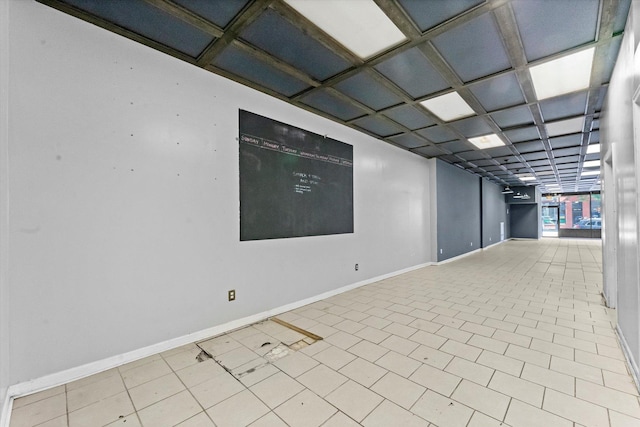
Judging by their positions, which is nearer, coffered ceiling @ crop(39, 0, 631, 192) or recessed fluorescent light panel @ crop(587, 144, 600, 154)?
coffered ceiling @ crop(39, 0, 631, 192)

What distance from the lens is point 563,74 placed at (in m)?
3.07

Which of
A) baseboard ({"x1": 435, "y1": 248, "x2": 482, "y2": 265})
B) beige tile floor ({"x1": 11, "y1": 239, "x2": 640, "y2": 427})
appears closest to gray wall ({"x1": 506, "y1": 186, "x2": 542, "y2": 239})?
baseboard ({"x1": 435, "y1": 248, "x2": 482, "y2": 265})

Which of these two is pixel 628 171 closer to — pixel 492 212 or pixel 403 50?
pixel 403 50

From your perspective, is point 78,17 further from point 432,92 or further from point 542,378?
point 542,378

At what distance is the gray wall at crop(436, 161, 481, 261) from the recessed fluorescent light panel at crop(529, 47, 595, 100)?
400 cm

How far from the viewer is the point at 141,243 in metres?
2.55

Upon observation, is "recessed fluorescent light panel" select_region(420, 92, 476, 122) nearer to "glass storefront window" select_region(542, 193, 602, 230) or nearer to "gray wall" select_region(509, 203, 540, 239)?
"gray wall" select_region(509, 203, 540, 239)

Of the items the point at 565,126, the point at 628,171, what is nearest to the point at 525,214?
the point at 565,126

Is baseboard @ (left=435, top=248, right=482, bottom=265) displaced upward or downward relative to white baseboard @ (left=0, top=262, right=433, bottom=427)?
downward

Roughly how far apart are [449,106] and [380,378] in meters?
3.75

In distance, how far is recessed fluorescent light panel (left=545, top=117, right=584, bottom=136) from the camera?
4398 mm

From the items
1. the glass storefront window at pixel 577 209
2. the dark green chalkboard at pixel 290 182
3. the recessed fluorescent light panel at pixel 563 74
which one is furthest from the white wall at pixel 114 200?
the glass storefront window at pixel 577 209

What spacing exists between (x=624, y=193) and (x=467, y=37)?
2108mm

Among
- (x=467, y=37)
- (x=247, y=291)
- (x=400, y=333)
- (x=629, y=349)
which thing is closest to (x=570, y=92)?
(x=467, y=37)
